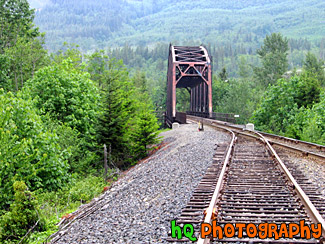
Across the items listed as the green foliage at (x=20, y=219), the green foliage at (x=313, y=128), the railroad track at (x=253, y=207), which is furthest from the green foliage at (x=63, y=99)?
the green foliage at (x=313, y=128)

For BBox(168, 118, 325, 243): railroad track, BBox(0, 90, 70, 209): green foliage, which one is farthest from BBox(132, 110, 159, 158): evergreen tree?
BBox(168, 118, 325, 243): railroad track

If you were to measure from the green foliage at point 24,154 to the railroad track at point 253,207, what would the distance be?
5545 millimetres

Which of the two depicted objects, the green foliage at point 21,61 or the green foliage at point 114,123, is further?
the green foliage at point 21,61

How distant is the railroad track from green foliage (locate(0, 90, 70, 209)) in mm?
5545

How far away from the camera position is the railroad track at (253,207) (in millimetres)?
4266

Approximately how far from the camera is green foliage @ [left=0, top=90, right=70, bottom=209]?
32.4 ft

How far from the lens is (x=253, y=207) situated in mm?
5484

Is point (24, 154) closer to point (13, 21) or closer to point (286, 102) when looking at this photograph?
point (286, 102)

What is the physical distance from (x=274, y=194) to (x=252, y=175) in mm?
1839

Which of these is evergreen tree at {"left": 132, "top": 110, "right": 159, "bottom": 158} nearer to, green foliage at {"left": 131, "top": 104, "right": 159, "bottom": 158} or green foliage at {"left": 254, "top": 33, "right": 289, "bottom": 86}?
green foliage at {"left": 131, "top": 104, "right": 159, "bottom": 158}

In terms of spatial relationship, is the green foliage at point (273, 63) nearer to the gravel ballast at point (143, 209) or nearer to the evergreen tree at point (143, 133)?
the evergreen tree at point (143, 133)

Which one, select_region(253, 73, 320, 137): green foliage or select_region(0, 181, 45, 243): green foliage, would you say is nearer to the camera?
select_region(0, 181, 45, 243): green foliage

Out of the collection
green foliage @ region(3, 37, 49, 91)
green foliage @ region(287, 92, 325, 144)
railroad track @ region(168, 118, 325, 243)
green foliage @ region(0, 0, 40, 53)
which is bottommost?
green foliage @ region(287, 92, 325, 144)

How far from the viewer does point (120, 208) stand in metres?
6.80
